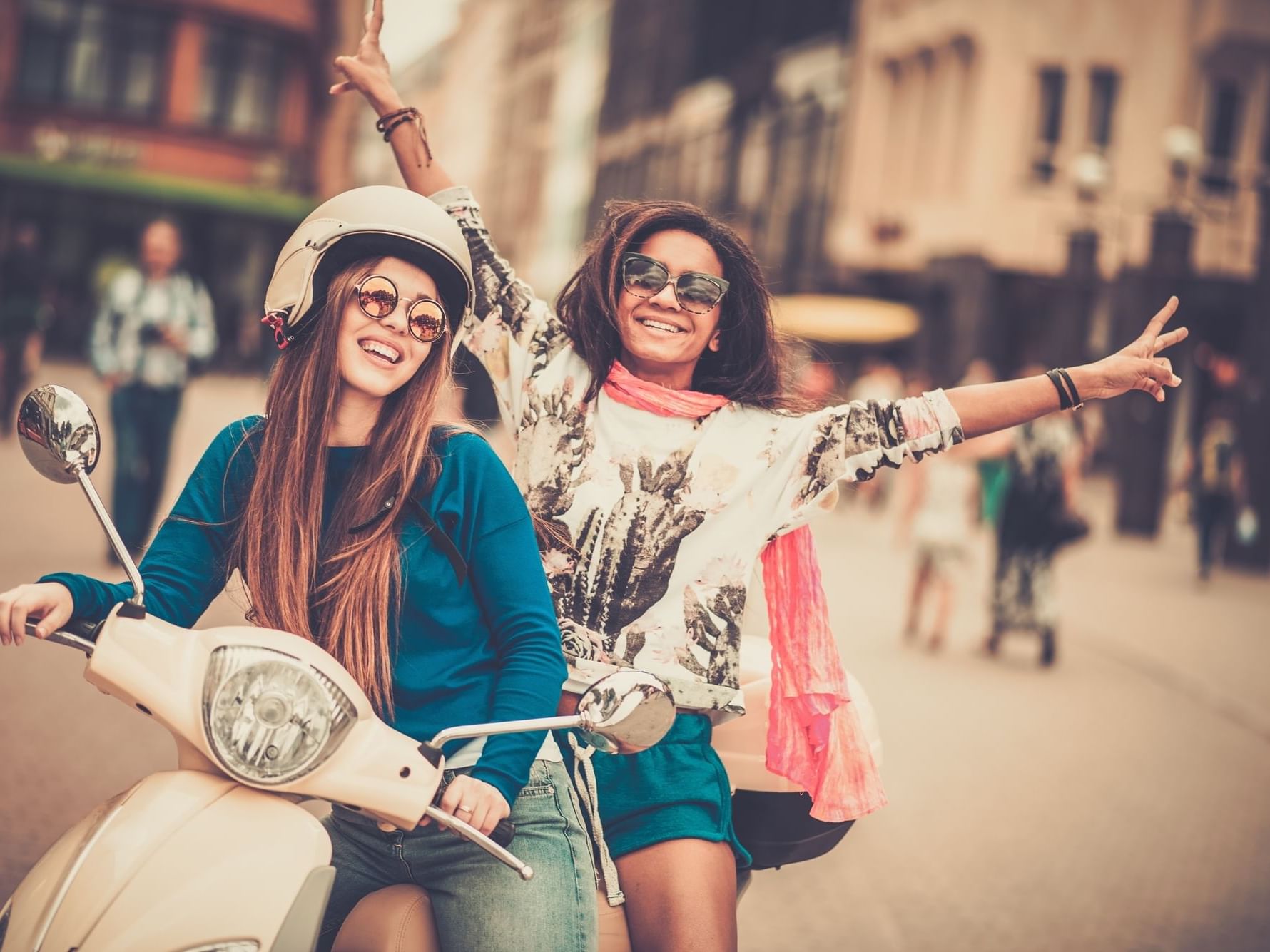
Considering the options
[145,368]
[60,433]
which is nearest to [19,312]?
[145,368]

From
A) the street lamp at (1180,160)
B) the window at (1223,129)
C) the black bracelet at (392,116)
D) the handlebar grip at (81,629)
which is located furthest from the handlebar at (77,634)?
the window at (1223,129)

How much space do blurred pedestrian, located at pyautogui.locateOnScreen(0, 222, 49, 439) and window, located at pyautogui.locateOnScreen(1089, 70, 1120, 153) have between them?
20.3m

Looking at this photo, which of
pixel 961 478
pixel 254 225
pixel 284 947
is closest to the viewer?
pixel 284 947

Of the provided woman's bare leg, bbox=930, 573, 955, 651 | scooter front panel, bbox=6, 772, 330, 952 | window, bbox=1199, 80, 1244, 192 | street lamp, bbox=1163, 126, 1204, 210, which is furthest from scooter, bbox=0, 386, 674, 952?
window, bbox=1199, 80, 1244, 192

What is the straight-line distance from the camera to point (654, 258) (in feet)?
9.89

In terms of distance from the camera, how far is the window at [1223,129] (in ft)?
90.7

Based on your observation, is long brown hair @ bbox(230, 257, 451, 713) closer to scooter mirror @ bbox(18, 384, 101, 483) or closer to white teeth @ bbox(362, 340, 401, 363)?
white teeth @ bbox(362, 340, 401, 363)

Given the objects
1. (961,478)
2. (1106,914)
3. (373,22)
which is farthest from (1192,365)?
(373,22)

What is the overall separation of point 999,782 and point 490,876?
492cm

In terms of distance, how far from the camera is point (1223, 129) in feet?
91.2

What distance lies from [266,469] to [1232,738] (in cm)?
711

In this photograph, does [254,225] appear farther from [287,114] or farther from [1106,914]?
[1106,914]

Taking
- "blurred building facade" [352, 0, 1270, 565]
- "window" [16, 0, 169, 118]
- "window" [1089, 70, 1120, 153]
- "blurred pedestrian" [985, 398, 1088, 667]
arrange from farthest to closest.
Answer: "window" [16, 0, 169, 118]
"window" [1089, 70, 1120, 153]
"blurred building facade" [352, 0, 1270, 565]
"blurred pedestrian" [985, 398, 1088, 667]

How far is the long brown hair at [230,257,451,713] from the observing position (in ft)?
7.59
